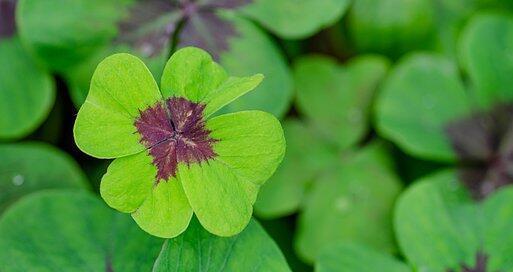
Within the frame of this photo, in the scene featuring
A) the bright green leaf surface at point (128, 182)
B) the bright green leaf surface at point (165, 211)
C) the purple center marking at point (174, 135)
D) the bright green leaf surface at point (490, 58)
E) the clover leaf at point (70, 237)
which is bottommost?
the clover leaf at point (70, 237)

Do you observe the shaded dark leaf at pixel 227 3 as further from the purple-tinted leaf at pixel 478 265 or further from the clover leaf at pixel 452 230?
the purple-tinted leaf at pixel 478 265

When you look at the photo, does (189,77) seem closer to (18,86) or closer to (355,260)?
(355,260)

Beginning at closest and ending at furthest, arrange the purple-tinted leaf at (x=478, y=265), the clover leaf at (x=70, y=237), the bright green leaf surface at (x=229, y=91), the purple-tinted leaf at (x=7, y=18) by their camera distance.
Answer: the bright green leaf surface at (x=229, y=91) < the clover leaf at (x=70, y=237) < the purple-tinted leaf at (x=478, y=265) < the purple-tinted leaf at (x=7, y=18)

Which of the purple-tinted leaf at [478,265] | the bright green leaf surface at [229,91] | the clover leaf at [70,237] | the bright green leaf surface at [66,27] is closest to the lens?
the bright green leaf surface at [229,91]

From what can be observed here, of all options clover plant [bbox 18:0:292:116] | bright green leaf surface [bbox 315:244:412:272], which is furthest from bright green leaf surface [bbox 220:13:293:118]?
bright green leaf surface [bbox 315:244:412:272]

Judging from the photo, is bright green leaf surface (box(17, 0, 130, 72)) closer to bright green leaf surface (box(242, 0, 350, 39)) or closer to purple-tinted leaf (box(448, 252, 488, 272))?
bright green leaf surface (box(242, 0, 350, 39))

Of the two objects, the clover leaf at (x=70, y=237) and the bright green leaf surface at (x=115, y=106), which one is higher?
the bright green leaf surface at (x=115, y=106)

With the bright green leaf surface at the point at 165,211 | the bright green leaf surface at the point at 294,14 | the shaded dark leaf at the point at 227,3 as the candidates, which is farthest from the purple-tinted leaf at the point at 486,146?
the bright green leaf surface at the point at 165,211
